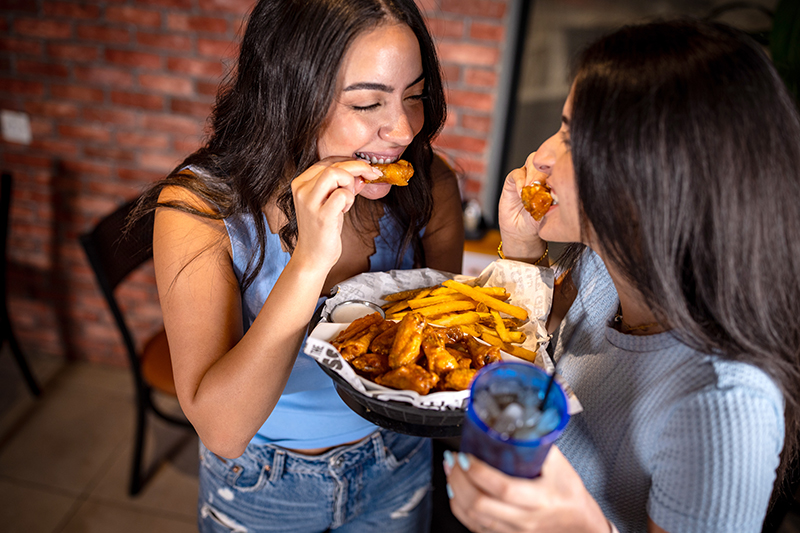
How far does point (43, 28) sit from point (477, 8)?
2.30 m

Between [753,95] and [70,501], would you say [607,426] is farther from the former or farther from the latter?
[70,501]

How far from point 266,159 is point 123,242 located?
1178 mm

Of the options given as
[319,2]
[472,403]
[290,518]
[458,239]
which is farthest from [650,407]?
[319,2]

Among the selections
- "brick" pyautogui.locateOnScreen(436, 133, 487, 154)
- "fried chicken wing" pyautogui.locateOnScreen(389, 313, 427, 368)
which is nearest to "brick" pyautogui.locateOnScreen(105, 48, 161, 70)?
"brick" pyautogui.locateOnScreen(436, 133, 487, 154)

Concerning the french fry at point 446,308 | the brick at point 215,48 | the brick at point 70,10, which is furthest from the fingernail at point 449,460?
the brick at point 70,10

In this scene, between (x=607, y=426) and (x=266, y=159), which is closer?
(x=607, y=426)

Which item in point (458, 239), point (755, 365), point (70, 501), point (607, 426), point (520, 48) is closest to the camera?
point (755, 365)

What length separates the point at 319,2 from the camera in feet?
4.02

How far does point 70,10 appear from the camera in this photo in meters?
2.75

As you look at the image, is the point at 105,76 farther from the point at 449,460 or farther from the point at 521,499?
the point at 521,499

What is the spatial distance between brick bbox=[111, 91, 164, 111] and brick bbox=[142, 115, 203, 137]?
0.06m

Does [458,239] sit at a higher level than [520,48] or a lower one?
lower

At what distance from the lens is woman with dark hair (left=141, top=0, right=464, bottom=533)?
1144 millimetres

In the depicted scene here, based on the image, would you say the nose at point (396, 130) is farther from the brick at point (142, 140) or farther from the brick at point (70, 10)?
the brick at point (70, 10)
